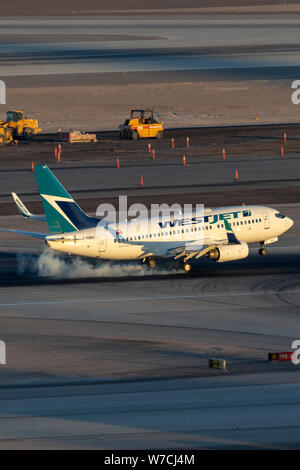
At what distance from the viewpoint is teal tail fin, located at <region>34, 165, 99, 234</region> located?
2448 inches

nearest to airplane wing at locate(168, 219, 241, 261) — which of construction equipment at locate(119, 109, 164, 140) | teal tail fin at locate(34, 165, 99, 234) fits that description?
teal tail fin at locate(34, 165, 99, 234)

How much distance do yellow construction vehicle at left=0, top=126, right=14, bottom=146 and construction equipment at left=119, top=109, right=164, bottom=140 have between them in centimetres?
1396

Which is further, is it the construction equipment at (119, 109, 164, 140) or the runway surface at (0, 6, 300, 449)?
the construction equipment at (119, 109, 164, 140)

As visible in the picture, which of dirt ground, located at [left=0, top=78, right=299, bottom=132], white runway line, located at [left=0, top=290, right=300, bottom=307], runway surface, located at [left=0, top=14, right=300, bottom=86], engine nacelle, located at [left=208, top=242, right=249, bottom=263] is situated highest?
runway surface, located at [left=0, top=14, right=300, bottom=86]

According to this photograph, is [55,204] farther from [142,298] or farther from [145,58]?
[145,58]

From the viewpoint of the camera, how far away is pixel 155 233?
2579 inches

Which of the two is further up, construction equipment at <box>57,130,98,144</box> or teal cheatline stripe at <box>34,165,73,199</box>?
construction equipment at <box>57,130,98,144</box>

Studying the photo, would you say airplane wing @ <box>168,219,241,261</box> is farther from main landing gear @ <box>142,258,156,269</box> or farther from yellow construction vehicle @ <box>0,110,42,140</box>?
yellow construction vehicle @ <box>0,110,42,140</box>

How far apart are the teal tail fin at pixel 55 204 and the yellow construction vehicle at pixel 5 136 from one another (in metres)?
65.7

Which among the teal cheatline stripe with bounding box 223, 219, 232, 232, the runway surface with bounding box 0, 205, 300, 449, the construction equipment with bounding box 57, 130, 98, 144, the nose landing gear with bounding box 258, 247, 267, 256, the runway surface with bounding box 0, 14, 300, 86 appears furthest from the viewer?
the runway surface with bounding box 0, 14, 300, 86
